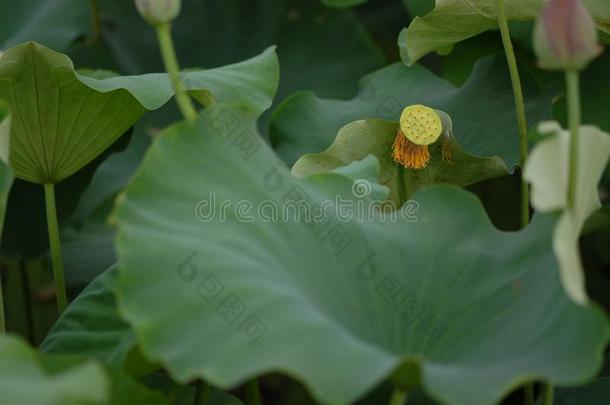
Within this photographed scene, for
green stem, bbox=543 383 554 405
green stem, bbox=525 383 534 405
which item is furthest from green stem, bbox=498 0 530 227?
green stem, bbox=543 383 554 405

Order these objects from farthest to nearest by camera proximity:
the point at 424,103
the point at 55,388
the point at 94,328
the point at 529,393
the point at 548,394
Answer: the point at 424,103
the point at 529,393
the point at 94,328
the point at 548,394
the point at 55,388

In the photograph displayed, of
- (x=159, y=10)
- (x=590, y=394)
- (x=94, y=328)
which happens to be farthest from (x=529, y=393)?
(x=159, y=10)

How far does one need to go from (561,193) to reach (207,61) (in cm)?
134

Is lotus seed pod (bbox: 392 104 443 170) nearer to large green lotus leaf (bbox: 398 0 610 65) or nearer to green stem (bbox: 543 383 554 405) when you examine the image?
large green lotus leaf (bbox: 398 0 610 65)

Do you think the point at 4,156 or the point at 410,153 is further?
the point at 410,153

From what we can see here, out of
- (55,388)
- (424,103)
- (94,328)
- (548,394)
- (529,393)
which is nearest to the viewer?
(55,388)

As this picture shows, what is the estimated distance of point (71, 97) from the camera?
1.21 meters

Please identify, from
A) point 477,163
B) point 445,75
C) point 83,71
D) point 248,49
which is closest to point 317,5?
point 248,49

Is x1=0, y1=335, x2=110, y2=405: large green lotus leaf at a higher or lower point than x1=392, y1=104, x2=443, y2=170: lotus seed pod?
higher

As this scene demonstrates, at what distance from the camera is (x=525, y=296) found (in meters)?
0.85

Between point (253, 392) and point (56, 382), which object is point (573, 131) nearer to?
point (56, 382)

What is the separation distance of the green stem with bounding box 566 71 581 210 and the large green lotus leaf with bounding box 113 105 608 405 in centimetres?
8

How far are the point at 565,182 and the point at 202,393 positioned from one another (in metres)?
0.45

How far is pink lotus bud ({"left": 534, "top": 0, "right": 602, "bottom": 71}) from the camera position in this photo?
75 centimetres
